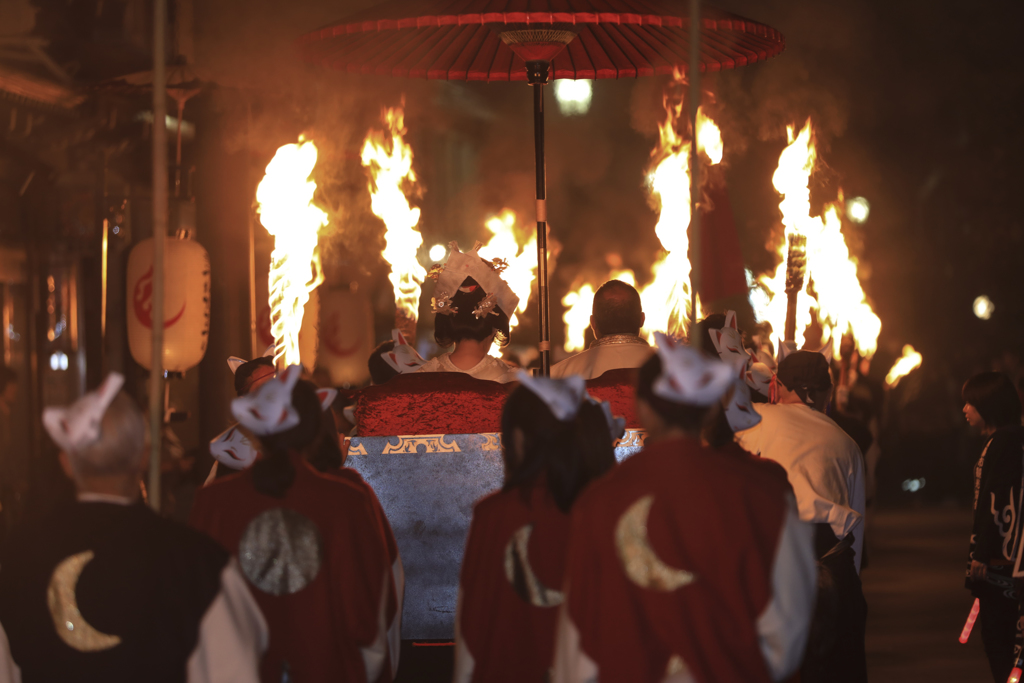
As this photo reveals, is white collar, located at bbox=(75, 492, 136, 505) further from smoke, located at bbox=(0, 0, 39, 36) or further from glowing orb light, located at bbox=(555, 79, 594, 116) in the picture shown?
glowing orb light, located at bbox=(555, 79, 594, 116)

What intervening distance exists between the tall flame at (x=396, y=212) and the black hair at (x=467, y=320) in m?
2.50

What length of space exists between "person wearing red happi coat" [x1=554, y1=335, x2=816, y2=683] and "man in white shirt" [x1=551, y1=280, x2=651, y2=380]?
211cm

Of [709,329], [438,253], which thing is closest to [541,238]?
[709,329]

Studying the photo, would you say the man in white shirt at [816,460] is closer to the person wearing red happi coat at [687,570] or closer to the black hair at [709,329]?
the black hair at [709,329]

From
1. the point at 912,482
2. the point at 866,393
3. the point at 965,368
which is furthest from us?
the point at 965,368

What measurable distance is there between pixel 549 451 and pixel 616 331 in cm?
193

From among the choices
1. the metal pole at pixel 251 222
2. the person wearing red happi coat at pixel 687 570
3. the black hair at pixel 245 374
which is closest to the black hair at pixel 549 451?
the person wearing red happi coat at pixel 687 570

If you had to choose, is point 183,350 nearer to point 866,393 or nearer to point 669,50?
point 669,50

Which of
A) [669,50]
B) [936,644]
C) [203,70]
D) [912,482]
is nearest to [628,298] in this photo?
[669,50]

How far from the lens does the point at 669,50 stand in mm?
5043

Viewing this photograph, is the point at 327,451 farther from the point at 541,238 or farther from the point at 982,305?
the point at 982,305

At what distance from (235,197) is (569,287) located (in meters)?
19.4

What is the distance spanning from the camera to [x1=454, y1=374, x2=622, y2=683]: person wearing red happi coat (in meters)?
2.85

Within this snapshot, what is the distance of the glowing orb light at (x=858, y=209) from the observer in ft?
63.2
